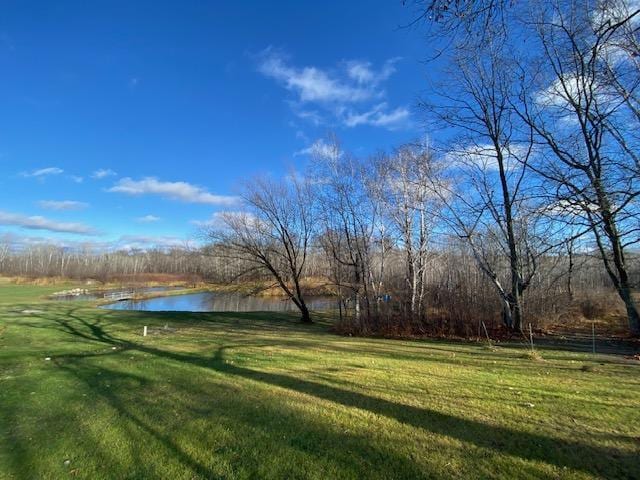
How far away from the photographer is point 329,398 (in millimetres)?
5074

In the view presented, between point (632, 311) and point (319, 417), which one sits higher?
point (632, 311)

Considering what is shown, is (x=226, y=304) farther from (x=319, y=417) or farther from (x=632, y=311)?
(x=319, y=417)

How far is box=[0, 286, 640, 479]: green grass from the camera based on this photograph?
332 centimetres

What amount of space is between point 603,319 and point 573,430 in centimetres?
1782

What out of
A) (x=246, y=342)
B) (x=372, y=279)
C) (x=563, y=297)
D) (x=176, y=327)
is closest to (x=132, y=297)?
(x=176, y=327)

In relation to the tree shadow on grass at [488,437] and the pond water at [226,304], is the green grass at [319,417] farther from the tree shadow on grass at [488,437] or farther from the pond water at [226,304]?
the pond water at [226,304]

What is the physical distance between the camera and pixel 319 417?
438 cm

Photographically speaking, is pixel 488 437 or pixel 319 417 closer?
pixel 488 437

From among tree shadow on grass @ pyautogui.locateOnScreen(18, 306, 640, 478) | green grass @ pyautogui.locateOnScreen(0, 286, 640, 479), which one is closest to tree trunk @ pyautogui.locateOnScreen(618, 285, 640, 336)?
green grass @ pyautogui.locateOnScreen(0, 286, 640, 479)

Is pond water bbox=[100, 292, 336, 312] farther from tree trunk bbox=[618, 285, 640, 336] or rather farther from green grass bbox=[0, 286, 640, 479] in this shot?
green grass bbox=[0, 286, 640, 479]

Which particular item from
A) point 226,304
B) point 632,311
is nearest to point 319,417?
point 632,311

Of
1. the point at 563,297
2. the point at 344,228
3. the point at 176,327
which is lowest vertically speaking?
the point at 176,327

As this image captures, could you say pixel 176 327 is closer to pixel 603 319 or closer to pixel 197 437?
pixel 197 437

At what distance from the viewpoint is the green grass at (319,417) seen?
10.9 ft
